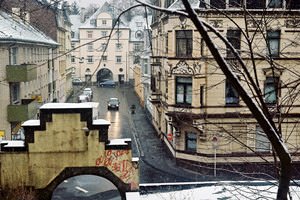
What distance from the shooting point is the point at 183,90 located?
26.6 m

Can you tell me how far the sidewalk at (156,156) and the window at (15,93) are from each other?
944 cm

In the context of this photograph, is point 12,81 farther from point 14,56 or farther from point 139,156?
point 139,156

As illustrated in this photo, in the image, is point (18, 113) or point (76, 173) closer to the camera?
point (76, 173)

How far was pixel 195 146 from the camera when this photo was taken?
27.4 m

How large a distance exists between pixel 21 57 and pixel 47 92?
1242 centimetres

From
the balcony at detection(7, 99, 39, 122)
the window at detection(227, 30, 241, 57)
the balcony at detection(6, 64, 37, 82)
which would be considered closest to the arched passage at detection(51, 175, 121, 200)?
the balcony at detection(7, 99, 39, 122)

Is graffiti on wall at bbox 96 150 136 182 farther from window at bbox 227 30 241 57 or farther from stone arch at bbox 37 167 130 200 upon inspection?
window at bbox 227 30 241 57

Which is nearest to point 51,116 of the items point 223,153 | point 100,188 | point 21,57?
point 100,188

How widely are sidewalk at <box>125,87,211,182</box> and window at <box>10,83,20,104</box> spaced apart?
9435 mm

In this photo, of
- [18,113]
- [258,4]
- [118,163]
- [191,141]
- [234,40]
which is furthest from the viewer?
[18,113]

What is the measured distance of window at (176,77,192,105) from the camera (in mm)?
26328

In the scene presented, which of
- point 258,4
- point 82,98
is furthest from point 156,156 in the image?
point 82,98

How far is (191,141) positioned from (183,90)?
3350 mm

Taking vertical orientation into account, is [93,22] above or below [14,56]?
above
